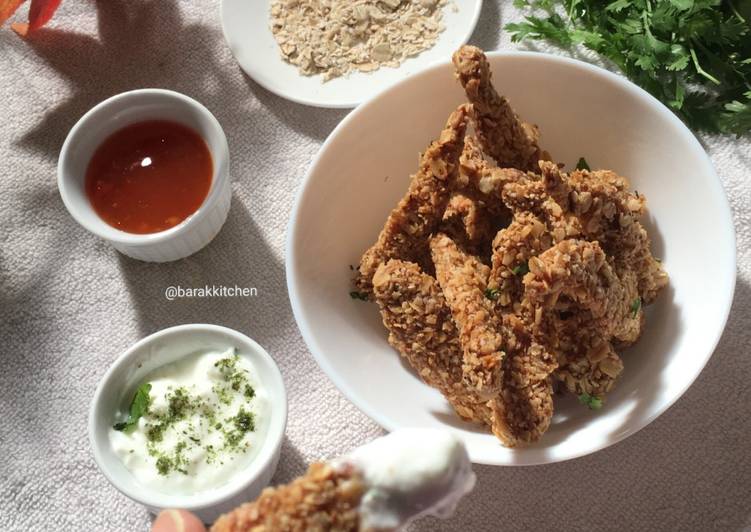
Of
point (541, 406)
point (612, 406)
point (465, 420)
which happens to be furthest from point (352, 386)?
point (612, 406)

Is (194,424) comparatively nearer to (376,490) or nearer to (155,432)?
(155,432)

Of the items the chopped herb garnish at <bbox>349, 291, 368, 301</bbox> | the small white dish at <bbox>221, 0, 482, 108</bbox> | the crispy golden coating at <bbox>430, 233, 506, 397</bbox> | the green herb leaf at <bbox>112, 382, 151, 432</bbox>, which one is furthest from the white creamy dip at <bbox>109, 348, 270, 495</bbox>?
the small white dish at <bbox>221, 0, 482, 108</bbox>

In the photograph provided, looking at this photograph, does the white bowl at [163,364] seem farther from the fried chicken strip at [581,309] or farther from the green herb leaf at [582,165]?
the green herb leaf at [582,165]

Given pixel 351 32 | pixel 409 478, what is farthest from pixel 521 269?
pixel 351 32

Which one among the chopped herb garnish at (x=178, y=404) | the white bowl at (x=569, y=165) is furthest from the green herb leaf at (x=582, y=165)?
the chopped herb garnish at (x=178, y=404)

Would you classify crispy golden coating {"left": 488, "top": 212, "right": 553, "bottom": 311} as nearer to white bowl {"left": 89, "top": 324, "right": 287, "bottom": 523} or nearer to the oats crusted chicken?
the oats crusted chicken

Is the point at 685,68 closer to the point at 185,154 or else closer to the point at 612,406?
the point at 612,406
